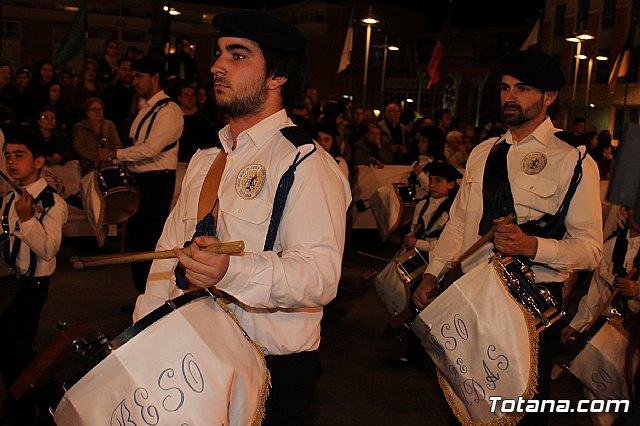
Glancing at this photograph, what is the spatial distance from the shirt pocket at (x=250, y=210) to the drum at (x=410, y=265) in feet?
12.7

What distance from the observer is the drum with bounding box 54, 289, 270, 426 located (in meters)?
2.30

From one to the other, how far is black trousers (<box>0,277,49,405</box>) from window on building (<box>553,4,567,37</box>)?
38001 millimetres

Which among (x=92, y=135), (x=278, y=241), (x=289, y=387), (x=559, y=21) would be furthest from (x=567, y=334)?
(x=559, y=21)

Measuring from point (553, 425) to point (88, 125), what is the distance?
6.52 m

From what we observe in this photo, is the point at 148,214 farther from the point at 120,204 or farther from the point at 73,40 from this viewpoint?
the point at 73,40

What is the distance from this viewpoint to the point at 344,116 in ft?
45.1

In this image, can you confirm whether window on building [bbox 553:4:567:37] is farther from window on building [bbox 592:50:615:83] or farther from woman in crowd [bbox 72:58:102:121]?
woman in crowd [bbox 72:58:102:121]

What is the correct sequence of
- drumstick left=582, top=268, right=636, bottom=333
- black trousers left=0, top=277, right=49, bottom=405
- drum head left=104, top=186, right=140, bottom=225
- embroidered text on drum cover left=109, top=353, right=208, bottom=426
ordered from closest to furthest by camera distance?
embroidered text on drum cover left=109, top=353, right=208, bottom=426, black trousers left=0, top=277, right=49, bottom=405, drumstick left=582, top=268, right=636, bottom=333, drum head left=104, top=186, right=140, bottom=225

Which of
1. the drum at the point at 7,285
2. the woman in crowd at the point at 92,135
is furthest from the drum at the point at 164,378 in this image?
the woman in crowd at the point at 92,135

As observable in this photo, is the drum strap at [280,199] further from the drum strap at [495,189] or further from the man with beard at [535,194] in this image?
the drum strap at [495,189]

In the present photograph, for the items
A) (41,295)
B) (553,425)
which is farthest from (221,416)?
(553,425)

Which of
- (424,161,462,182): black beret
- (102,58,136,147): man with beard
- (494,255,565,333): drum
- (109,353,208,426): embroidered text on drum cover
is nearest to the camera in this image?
(109,353,208,426): embroidered text on drum cover

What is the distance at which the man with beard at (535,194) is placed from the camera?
3779mm

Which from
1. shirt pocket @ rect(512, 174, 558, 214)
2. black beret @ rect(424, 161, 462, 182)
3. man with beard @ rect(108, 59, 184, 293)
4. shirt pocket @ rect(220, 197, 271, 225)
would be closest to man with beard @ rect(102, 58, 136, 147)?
man with beard @ rect(108, 59, 184, 293)
